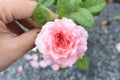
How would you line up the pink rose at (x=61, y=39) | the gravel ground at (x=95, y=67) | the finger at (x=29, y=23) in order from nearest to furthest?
the pink rose at (x=61, y=39) < the finger at (x=29, y=23) < the gravel ground at (x=95, y=67)

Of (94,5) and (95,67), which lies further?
(95,67)

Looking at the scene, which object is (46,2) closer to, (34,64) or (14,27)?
(14,27)

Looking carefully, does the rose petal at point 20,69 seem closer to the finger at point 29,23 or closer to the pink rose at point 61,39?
the finger at point 29,23

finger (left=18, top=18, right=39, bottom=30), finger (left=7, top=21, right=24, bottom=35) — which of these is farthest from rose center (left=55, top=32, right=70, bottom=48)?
finger (left=7, top=21, right=24, bottom=35)

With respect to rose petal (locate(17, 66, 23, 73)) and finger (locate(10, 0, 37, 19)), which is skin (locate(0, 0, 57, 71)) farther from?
rose petal (locate(17, 66, 23, 73))

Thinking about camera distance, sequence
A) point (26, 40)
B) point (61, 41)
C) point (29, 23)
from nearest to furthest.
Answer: point (61, 41) → point (26, 40) → point (29, 23)

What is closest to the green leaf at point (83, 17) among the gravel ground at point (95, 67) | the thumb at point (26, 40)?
the thumb at point (26, 40)

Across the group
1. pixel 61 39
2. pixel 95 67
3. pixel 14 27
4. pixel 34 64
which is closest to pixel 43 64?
pixel 34 64
